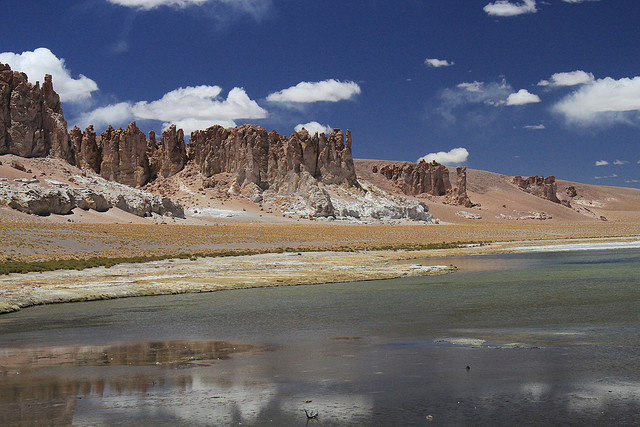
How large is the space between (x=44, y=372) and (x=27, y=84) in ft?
306

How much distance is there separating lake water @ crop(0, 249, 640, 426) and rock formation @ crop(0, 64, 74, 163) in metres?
78.2

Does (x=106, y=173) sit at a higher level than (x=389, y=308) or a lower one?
higher

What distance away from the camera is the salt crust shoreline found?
24.2m

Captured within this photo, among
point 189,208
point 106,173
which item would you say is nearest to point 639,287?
point 189,208

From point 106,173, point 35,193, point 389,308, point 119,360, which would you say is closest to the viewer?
point 119,360

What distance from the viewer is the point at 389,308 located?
65.9 ft

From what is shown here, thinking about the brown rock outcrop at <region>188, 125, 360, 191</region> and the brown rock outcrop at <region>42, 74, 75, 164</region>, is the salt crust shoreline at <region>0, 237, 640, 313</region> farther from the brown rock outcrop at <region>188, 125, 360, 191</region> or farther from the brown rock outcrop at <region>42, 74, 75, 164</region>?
the brown rock outcrop at <region>188, 125, 360, 191</region>

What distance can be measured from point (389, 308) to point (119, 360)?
9.25 m

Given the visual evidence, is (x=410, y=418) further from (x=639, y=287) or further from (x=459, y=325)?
(x=639, y=287)

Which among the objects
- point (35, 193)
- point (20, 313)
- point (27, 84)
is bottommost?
point (20, 313)

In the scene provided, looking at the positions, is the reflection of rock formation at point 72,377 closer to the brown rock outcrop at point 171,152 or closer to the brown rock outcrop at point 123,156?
the brown rock outcrop at point 123,156

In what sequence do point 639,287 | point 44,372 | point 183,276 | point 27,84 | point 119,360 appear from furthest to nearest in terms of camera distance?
point 27,84 < point 183,276 < point 639,287 < point 119,360 < point 44,372

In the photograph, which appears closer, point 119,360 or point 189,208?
point 119,360

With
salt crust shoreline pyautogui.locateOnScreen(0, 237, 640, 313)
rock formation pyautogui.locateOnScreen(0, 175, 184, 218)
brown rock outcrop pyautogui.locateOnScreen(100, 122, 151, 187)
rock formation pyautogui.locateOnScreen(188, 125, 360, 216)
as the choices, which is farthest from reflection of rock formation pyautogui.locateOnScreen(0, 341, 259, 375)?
brown rock outcrop pyautogui.locateOnScreen(100, 122, 151, 187)
